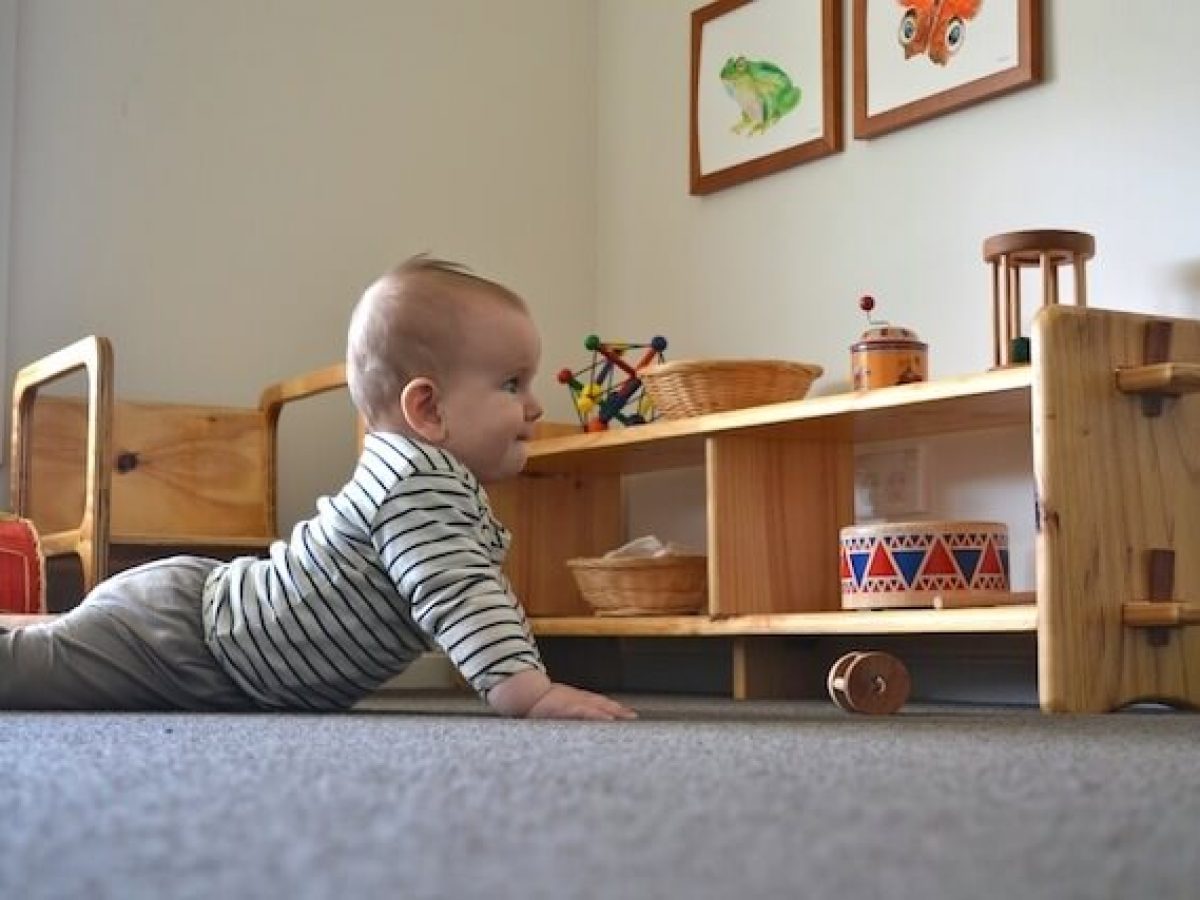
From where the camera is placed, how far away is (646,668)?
273 cm

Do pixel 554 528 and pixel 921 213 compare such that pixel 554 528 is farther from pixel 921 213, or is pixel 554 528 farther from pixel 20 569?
pixel 20 569

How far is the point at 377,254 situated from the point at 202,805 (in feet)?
7.17

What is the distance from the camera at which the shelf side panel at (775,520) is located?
2215 millimetres

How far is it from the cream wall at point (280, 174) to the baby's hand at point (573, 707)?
135 cm

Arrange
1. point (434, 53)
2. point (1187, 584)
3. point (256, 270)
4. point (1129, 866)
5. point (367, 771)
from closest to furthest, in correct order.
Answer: point (1129, 866), point (367, 771), point (1187, 584), point (256, 270), point (434, 53)

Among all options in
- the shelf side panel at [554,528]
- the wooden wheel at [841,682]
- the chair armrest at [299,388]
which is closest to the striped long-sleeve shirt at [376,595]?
the wooden wheel at [841,682]

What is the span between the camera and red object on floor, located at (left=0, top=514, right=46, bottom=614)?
214 cm

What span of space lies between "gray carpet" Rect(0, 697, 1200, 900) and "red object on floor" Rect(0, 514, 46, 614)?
101cm

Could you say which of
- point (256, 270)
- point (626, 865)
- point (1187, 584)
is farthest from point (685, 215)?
point (626, 865)

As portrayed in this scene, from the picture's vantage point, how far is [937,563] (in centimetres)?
195

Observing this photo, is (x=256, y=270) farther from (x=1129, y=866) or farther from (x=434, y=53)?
(x=1129, y=866)

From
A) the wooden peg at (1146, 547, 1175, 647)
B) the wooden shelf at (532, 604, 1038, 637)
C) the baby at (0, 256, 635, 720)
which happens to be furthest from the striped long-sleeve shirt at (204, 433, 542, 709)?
the wooden peg at (1146, 547, 1175, 647)

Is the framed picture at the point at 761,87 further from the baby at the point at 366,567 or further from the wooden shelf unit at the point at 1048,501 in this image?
the baby at the point at 366,567

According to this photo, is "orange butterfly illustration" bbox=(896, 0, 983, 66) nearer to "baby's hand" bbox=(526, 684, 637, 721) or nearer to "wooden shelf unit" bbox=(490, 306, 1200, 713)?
"wooden shelf unit" bbox=(490, 306, 1200, 713)
